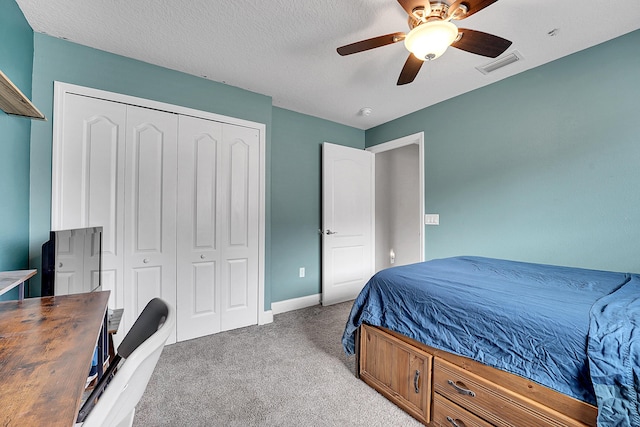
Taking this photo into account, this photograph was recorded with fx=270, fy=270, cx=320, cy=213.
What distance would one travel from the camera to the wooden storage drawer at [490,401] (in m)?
1.07

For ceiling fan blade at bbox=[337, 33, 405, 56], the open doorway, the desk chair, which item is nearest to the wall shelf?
the desk chair

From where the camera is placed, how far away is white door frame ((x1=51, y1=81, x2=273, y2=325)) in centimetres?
196

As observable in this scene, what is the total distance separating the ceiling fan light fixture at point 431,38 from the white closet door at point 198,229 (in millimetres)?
1868

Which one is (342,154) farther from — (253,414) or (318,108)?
(253,414)

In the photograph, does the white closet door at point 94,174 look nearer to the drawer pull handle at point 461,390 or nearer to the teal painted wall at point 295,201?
the teal painted wall at point 295,201

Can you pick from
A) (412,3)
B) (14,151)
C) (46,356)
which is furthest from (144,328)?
(412,3)

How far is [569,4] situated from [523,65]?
72 cm

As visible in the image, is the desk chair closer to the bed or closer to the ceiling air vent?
the bed

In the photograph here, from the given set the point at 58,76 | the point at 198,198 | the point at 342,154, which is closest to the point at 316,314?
the point at 198,198

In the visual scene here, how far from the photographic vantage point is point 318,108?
10.7 feet

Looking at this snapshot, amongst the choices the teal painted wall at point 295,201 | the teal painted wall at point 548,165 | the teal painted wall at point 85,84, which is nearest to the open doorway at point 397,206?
the teal painted wall at point 295,201

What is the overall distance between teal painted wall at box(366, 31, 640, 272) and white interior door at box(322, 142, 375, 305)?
0.95 metres

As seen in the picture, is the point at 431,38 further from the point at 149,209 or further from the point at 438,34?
the point at 149,209

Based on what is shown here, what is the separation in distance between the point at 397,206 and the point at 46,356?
14.4 ft
